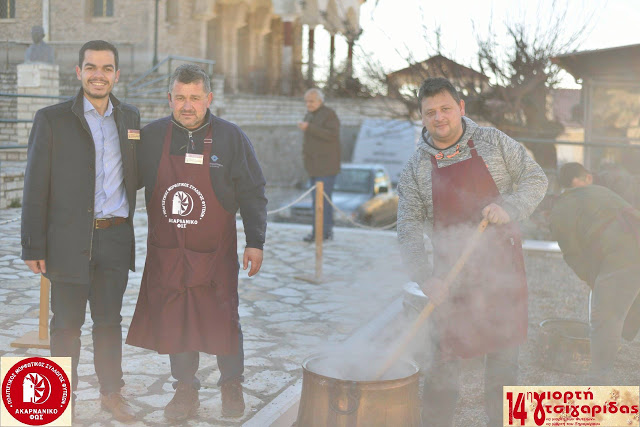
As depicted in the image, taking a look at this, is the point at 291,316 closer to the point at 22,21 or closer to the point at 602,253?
the point at 602,253

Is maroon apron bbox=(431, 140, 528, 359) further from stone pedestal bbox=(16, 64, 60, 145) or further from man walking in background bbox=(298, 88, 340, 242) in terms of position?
stone pedestal bbox=(16, 64, 60, 145)

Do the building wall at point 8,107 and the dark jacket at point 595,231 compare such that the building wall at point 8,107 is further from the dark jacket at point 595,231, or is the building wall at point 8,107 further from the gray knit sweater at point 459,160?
the gray knit sweater at point 459,160

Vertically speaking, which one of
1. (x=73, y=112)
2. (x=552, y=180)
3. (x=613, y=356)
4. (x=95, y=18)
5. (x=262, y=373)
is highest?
(x=95, y=18)

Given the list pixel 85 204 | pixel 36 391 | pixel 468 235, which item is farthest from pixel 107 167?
pixel 468 235

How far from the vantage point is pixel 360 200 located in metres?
15.3

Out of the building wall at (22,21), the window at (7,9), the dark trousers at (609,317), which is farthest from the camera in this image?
the building wall at (22,21)

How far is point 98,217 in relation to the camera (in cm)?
401

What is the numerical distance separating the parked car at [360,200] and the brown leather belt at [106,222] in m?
10.5

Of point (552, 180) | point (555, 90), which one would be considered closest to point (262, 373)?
point (552, 180)

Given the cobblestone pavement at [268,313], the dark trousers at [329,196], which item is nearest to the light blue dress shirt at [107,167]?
the cobblestone pavement at [268,313]

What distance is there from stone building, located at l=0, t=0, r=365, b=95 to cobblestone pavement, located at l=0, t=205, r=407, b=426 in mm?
5622

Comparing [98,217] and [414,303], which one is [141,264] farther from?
[98,217]

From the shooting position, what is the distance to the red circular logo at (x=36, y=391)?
3691mm

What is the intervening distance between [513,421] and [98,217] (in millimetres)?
2390
